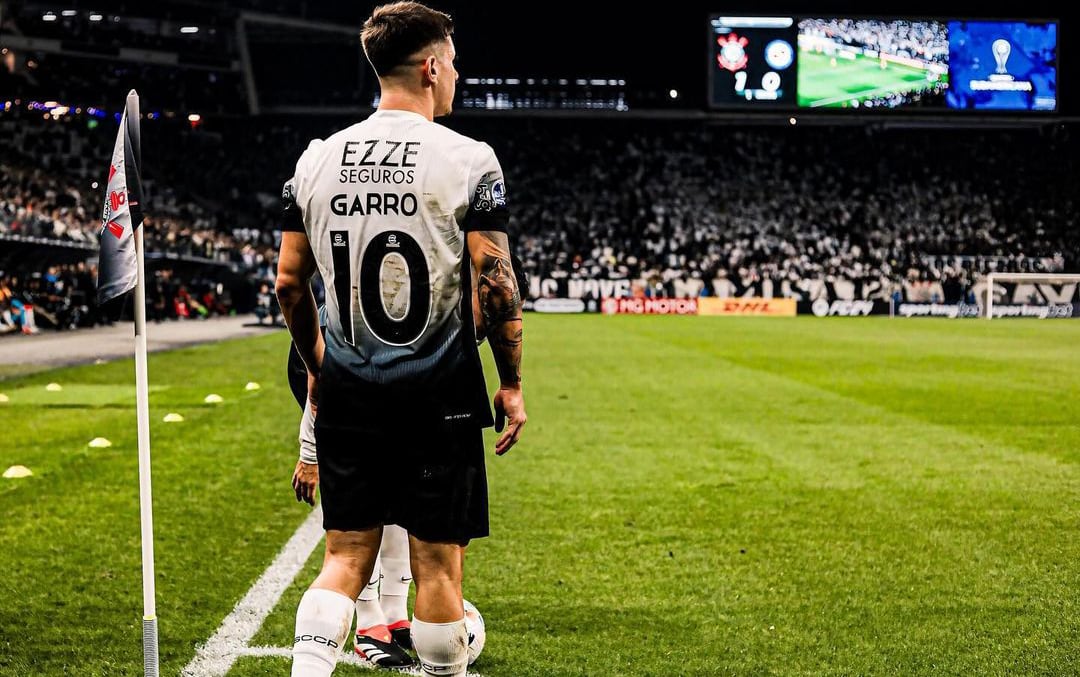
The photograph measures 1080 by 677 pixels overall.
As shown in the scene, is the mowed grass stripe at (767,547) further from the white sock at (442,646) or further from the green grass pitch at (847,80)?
the green grass pitch at (847,80)

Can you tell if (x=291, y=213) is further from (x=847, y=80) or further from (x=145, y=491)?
(x=847, y=80)

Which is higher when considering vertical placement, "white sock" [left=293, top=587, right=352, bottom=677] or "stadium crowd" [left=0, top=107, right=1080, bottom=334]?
"stadium crowd" [left=0, top=107, right=1080, bottom=334]

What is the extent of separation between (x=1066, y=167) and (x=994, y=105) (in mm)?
10413

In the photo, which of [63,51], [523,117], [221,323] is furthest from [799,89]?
[63,51]

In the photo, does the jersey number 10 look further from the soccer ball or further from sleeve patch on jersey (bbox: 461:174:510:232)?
the soccer ball

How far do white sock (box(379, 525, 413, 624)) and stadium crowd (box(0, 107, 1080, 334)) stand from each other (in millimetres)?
39762

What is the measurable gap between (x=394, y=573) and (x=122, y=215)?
5.94ft

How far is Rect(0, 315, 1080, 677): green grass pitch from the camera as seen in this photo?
470 cm

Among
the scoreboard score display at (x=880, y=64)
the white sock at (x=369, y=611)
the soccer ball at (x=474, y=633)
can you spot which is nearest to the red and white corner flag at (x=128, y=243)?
the white sock at (x=369, y=611)

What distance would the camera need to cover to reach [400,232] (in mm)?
3189

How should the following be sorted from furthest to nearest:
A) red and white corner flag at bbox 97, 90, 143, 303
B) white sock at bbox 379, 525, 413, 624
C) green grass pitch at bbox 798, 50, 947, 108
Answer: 1. green grass pitch at bbox 798, 50, 947, 108
2. white sock at bbox 379, 525, 413, 624
3. red and white corner flag at bbox 97, 90, 143, 303

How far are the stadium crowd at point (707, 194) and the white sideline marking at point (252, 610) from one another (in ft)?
124

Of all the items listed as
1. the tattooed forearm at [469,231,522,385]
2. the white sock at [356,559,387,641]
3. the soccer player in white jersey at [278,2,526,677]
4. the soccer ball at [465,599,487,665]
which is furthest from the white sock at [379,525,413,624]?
the tattooed forearm at [469,231,522,385]

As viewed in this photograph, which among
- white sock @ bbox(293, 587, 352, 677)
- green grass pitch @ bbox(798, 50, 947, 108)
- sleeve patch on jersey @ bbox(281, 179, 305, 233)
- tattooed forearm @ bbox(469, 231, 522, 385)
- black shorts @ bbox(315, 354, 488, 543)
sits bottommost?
white sock @ bbox(293, 587, 352, 677)
